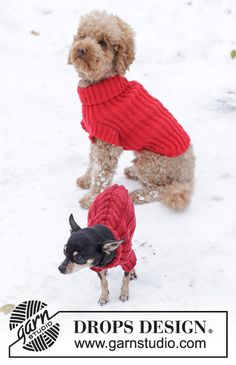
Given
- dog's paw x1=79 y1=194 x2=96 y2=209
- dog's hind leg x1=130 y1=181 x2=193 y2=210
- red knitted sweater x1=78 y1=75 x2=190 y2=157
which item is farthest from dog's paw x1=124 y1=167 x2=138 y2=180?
dog's paw x1=79 y1=194 x2=96 y2=209

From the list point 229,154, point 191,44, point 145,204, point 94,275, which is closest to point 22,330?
point 94,275

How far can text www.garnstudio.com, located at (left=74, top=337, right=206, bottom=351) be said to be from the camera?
3451mm

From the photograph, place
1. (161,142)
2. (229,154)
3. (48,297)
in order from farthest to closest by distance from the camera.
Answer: (229,154) < (161,142) < (48,297)

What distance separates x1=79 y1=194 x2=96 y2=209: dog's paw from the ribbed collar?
89cm

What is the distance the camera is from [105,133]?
466cm

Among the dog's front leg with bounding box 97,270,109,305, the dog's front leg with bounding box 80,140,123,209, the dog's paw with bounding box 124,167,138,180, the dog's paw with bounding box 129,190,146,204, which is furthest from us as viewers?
the dog's paw with bounding box 124,167,138,180

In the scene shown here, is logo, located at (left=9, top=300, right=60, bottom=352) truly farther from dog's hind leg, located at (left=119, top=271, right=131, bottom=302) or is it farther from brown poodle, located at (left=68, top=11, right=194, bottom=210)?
brown poodle, located at (left=68, top=11, right=194, bottom=210)

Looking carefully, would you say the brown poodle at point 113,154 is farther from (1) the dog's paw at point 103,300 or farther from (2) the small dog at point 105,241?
(1) the dog's paw at point 103,300

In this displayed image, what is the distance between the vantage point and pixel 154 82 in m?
7.36

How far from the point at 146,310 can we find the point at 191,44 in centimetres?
520

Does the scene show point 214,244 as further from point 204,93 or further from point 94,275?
point 204,93

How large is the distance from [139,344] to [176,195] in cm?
161

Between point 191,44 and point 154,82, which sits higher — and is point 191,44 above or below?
above

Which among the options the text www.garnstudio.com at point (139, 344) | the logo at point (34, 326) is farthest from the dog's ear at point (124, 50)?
the text www.garnstudio.com at point (139, 344)
